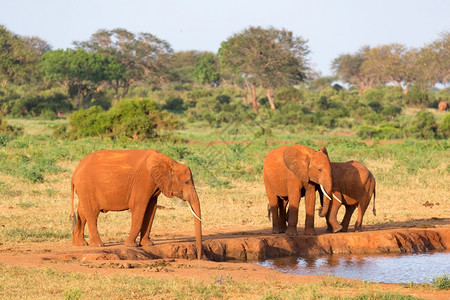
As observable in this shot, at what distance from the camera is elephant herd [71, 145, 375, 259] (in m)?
10.1

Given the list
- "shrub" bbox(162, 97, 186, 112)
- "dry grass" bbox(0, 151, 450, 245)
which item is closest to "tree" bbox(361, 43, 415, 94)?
"shrub" bbox(162, 97, 186, 112)

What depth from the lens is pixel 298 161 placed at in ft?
39.5

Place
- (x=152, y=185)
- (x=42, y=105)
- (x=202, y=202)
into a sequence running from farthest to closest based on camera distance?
(x=42, y=105) < (x=202, y=202) < (x=152, y=185)

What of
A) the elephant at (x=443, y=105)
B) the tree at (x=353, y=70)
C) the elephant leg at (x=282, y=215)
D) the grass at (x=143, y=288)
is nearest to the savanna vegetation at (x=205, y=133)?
the grass at (x=143, y=288)

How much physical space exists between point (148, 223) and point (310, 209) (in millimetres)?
2970

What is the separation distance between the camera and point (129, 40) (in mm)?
62656

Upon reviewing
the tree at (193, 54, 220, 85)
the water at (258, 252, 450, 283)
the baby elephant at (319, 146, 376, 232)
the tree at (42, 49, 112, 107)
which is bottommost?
the water at (258, 252, 450, 283)

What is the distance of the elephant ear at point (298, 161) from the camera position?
39.2ft

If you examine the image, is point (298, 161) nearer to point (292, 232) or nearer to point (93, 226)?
point (292, 232)

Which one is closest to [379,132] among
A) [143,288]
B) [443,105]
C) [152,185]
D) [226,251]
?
[443,105]

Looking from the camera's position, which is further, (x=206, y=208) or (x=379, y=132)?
(x=379, y=132)

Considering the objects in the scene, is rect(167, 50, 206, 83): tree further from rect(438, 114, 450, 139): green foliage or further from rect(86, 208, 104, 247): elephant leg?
rect(86, 208, 104, 247): elephant leg

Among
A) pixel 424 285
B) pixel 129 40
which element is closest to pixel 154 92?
pixel 129 40

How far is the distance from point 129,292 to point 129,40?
56807mm
